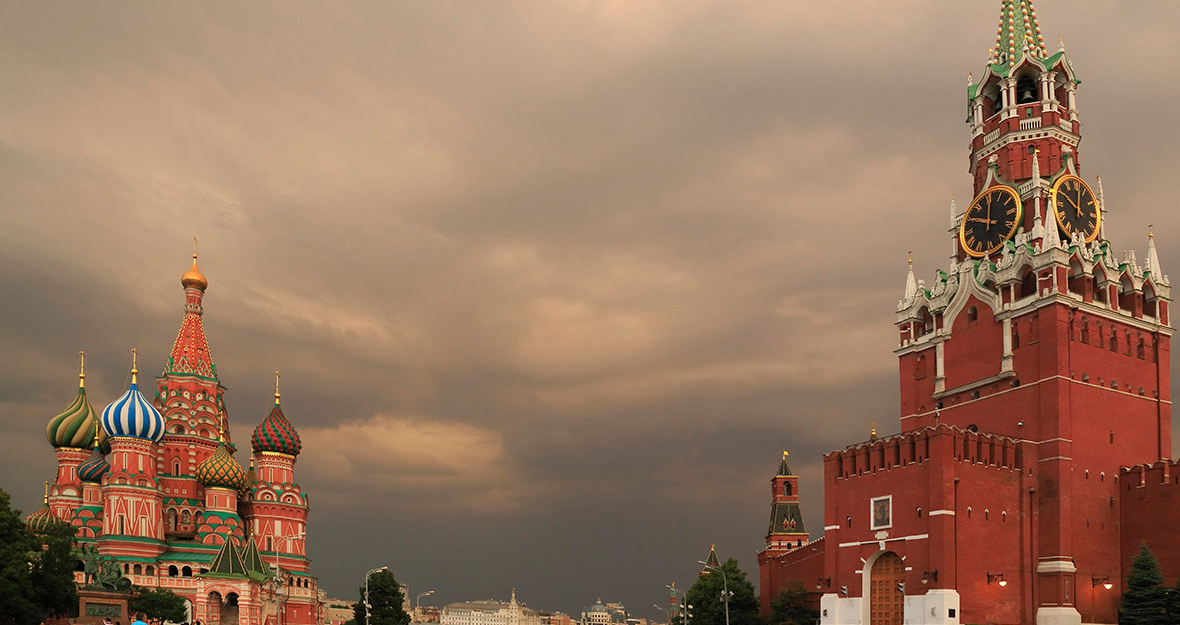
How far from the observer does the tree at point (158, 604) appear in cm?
7675

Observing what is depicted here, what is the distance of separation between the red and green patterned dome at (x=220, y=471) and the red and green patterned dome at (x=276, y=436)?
431 cm

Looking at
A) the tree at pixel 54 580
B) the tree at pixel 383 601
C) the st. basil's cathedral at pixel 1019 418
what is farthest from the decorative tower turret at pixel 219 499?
the st. basil's cathedral at pixel 1019 418

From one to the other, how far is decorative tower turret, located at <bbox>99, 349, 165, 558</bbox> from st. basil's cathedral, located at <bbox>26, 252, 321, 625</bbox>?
81 mm

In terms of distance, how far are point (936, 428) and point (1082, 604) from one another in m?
12.1

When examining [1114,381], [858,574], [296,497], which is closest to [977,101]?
[1114,381]

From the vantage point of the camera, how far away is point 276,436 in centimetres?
10000

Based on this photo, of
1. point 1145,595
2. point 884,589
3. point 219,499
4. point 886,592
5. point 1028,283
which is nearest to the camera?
point 1145,595

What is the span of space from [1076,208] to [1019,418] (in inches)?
553

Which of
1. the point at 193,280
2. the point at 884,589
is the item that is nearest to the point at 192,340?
the point at 193,280

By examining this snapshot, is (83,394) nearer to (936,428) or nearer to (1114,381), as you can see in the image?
(936,428)

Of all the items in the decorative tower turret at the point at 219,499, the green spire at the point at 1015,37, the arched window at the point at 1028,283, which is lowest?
the decorative tower turret at the point at 219,499

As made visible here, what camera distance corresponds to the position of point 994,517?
56281 mm

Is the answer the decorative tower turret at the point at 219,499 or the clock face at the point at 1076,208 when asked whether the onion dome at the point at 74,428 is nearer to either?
the decorative tower turret at the point at 219,499

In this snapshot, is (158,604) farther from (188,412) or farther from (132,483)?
(188,412)
